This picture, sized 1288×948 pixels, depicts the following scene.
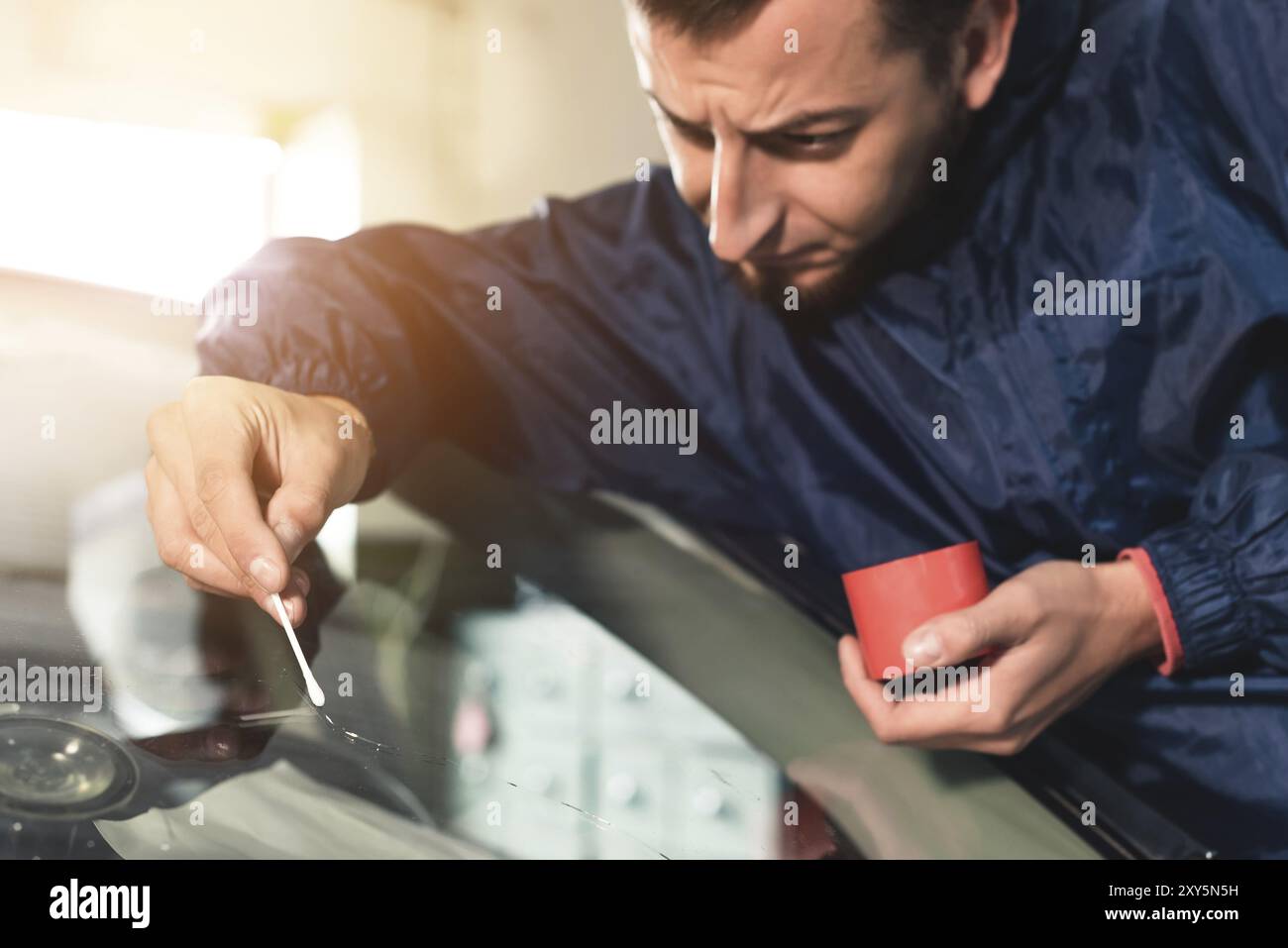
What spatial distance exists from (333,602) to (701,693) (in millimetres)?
219

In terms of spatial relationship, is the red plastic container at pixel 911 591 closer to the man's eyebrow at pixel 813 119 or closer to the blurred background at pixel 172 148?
the man's eyebrow at pixel 813 119

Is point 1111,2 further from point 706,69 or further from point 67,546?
point 67,546

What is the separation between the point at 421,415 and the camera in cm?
77

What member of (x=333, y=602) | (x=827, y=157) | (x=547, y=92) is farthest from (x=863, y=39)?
(x=333, y=602)

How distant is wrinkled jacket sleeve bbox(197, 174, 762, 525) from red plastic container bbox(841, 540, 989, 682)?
0.91ft

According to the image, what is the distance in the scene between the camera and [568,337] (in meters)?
0.82

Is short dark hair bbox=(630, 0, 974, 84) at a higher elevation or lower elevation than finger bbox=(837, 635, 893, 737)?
higher

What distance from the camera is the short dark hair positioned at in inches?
23.4

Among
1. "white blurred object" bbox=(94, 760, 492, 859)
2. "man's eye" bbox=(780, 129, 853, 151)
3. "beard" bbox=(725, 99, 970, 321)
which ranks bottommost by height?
"white blurred object" bbox=(94, 760, 492, 859)

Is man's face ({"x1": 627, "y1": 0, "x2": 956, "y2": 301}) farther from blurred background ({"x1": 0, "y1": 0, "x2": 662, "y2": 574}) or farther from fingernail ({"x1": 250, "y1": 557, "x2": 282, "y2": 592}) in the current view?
fingernail ({"x1": 250, "y1": 557, "x2": 282, "y2": 592})
